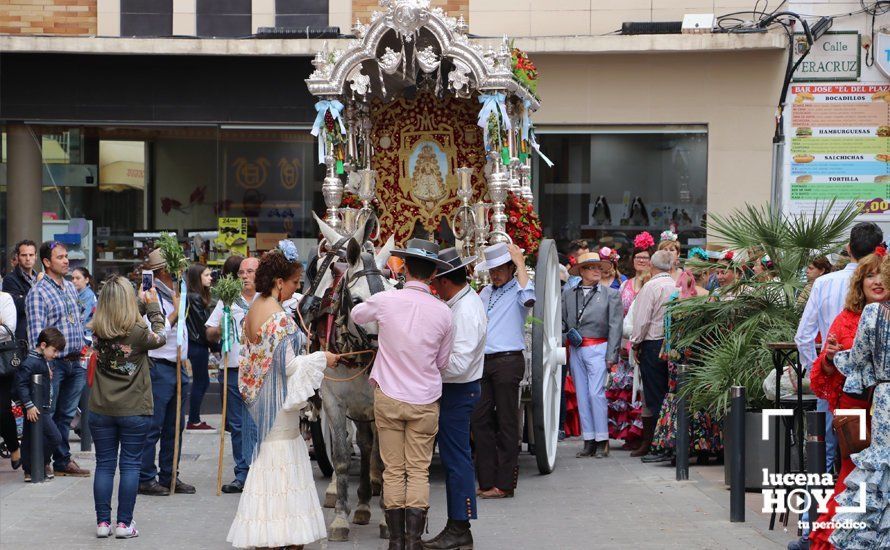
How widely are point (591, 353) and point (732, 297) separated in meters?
2.19

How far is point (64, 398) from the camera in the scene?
37.8 feet

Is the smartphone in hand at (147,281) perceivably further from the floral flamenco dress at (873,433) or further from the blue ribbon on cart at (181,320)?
the floral flamenco dress at (873,433)

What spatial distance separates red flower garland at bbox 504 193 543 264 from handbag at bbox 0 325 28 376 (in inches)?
175

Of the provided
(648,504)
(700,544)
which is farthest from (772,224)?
(700,544)

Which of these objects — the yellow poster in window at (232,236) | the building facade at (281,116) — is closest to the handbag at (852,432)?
the building facade at (281,116)

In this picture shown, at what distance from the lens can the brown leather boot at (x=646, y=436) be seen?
12.5m

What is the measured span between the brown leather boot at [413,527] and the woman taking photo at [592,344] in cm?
481

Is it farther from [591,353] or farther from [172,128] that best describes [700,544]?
[172,128]

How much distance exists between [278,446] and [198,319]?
514 cm

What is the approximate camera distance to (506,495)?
10297 mm

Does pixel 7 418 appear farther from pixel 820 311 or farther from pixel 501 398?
pixel 820 311

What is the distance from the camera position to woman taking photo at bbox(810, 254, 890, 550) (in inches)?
283

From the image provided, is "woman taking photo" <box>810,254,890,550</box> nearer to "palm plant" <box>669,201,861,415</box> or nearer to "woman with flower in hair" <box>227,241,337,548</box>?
"palm plant" <box>669,201,861,415</box>

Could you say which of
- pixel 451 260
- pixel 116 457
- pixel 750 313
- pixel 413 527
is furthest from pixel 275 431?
pixel 750 313
